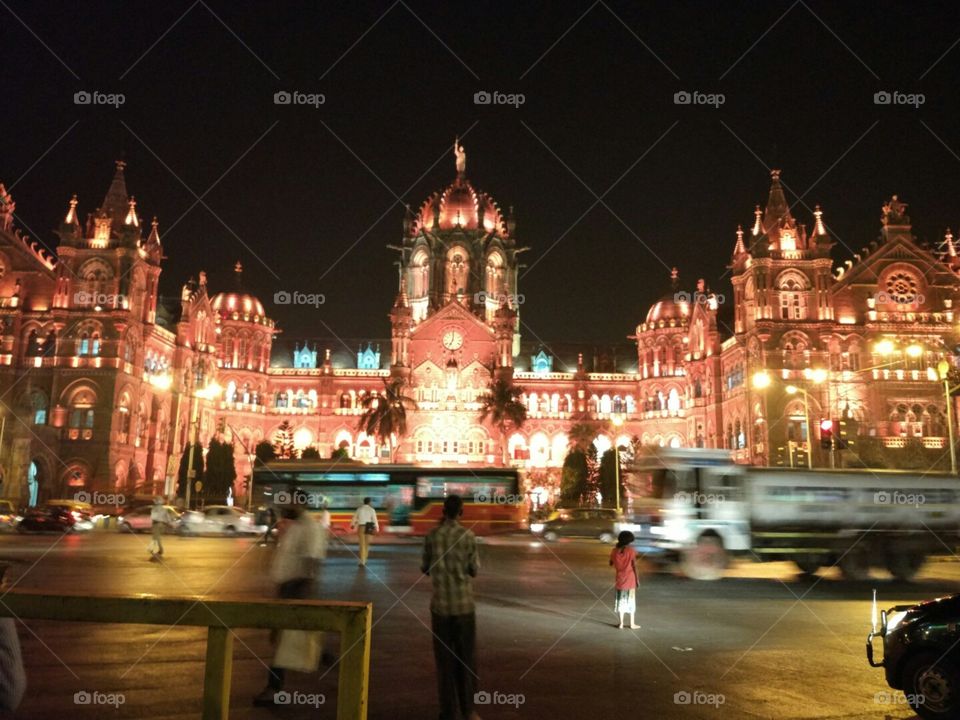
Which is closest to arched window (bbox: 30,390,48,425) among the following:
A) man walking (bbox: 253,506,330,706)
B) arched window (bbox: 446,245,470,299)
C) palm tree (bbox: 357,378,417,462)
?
palm tree (bbox: 357,378,417,462)

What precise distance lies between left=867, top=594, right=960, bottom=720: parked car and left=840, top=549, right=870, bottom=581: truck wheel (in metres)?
13.8

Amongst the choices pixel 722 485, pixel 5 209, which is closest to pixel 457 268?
pixel 5 209

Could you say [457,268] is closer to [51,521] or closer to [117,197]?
[117,197]

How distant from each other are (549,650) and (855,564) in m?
13.6

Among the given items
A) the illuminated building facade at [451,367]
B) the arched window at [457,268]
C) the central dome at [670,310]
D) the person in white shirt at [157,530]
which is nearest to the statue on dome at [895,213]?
the illuminated building facade at [451,367]

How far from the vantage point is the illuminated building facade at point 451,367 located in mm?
62656

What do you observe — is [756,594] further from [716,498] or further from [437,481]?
[437,481]

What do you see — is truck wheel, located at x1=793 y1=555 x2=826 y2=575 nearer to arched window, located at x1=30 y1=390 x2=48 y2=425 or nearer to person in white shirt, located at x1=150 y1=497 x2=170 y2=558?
person in white shirt, located at x1=150 y1=497 x2=170 y2=558

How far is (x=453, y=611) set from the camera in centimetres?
774

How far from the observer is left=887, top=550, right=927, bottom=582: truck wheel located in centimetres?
2098

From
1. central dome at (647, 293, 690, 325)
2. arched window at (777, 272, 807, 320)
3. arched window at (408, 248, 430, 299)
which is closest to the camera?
arched window at (777, 272, 807, 320)

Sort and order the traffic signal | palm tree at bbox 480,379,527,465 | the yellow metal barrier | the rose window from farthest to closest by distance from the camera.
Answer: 1. palm tree at bbox 480,379,527,465
2. the rose window
3. the traffic signal
4. the yellow metal barrier

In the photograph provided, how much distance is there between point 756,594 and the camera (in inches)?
717

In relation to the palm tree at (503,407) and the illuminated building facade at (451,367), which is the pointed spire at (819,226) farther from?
the palm tree at (503,407)
